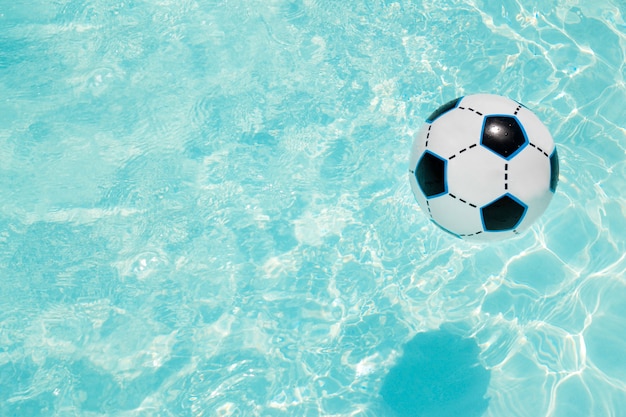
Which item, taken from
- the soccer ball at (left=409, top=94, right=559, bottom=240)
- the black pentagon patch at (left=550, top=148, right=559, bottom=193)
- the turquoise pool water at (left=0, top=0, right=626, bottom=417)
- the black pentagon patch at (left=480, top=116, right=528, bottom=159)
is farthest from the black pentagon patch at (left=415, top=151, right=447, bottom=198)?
the turquoise pool water at (left=0, top=0, right=626, bottom=417)

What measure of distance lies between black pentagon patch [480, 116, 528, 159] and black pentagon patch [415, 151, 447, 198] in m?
0.26

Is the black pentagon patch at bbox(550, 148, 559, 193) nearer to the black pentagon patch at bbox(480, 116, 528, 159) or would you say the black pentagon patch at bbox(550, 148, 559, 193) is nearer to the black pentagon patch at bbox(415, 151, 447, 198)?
the black pentagon patch at bbox(480, 116, 528, 159)

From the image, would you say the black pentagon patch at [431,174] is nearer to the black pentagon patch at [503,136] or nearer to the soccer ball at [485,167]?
the soccer ball at [485,167]

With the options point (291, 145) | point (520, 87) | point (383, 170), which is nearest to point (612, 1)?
point (520, 87)

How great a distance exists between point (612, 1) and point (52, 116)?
5.66 metres

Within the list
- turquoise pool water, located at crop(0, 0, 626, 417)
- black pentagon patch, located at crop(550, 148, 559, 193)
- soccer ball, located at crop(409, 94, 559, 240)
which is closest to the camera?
soccer ball, located at crop(409, 94, 559, 240)

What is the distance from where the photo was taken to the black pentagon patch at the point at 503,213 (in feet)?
11.1

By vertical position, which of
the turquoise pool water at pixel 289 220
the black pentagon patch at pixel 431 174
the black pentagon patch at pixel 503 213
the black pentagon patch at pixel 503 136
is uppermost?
the black pentagon patch at pixel 503 136

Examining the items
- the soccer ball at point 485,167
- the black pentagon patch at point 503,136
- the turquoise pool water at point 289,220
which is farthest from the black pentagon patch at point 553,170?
the turquoise pool water at point 289,220

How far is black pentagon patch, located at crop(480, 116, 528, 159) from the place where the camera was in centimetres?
336

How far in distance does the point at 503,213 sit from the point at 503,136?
427 mm

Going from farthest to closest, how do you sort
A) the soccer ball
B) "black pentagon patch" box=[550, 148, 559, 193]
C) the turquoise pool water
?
1. the turquoise pool water
2. "black pentagon patch" box=[550, 148, 559, 193]
3. the soccer ball

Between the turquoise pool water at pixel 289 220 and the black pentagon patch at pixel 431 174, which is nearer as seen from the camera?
the black pentagon patch at pixel 431 174

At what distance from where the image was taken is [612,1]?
20.6 feet
